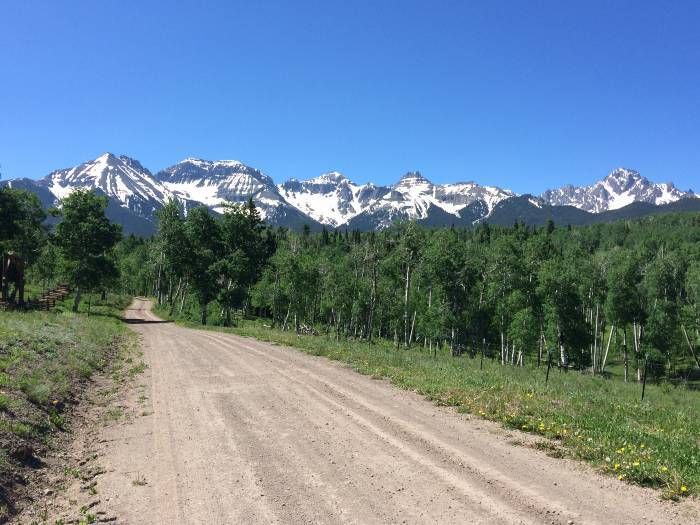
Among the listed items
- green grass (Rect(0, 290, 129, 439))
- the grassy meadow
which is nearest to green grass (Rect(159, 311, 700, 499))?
the grassy meadow

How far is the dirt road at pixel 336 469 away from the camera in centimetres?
753

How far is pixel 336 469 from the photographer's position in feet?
30.9

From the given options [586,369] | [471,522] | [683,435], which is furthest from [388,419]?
[586,369]

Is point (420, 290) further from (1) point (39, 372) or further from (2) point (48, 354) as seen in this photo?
(1) point (39, 372)

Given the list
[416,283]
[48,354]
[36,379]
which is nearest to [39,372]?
[36,379]

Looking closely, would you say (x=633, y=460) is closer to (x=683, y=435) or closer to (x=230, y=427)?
(x=683, y=435)

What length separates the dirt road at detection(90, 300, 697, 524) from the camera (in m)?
7.53

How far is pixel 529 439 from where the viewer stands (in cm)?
1130

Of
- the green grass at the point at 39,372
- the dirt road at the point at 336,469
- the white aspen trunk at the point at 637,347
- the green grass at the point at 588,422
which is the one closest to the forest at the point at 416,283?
the white aspen trunk at the point at 637,347

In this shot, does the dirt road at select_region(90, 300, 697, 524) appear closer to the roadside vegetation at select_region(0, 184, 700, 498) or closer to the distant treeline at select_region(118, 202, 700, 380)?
the roadside vegetation at select_region(0, 184, 700, 498)

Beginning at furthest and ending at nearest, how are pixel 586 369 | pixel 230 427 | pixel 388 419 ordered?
pixel 586 369, pixel 388 419, pixel 230 427

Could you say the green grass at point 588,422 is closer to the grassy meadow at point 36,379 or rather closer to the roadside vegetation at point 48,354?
the roadside vegetation at point 48,354

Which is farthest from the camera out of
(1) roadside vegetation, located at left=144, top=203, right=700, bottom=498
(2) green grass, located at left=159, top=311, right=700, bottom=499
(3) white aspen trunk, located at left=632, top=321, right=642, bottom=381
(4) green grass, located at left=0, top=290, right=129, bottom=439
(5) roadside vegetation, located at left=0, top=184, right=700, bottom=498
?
(3) white aspen trunk, located at left=632, top=321, right=642, bottom=381

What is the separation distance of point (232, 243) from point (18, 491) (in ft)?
170
